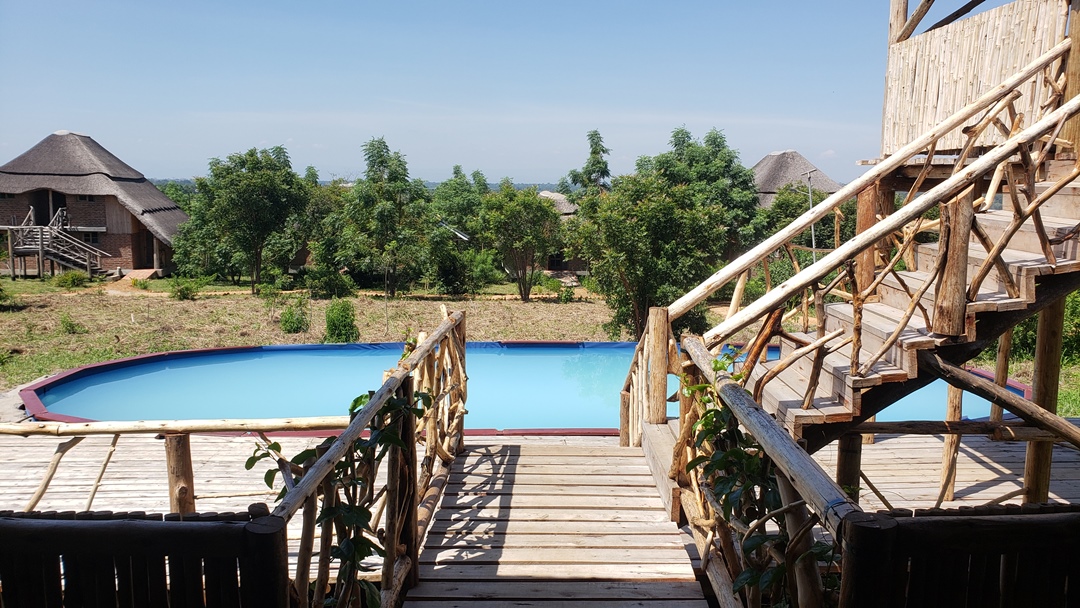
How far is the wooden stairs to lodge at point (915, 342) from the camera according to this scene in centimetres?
358

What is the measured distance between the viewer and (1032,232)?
4.15m

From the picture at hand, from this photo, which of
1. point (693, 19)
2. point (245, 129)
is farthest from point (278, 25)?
point (245, 129)

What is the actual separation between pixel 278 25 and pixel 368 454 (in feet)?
79.1

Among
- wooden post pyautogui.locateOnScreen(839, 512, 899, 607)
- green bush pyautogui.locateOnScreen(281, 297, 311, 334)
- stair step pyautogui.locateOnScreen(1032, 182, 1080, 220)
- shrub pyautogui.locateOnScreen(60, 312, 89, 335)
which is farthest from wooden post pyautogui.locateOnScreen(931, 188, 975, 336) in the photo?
shrub pyautogui.locateOnScreen(60, 312, 89, 335)

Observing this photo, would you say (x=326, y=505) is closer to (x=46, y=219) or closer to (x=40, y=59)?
(x=46, y=219)

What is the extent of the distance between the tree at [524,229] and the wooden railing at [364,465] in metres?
16.1

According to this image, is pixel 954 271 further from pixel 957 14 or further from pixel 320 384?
pixel 320 384

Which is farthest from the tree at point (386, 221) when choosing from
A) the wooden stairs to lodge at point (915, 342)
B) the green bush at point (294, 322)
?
the wooden stairs to lodge at point (915, 342)

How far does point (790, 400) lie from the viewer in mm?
3848

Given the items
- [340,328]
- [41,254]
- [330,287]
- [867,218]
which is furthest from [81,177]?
[867,218]

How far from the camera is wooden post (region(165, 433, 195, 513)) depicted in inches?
145

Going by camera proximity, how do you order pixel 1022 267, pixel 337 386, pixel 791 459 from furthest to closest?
pixel 337 386 → pixel 1022 267 → pixel 791 459

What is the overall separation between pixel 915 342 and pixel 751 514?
1.51 m

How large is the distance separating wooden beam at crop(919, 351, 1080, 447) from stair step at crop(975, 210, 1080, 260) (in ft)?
2.58
